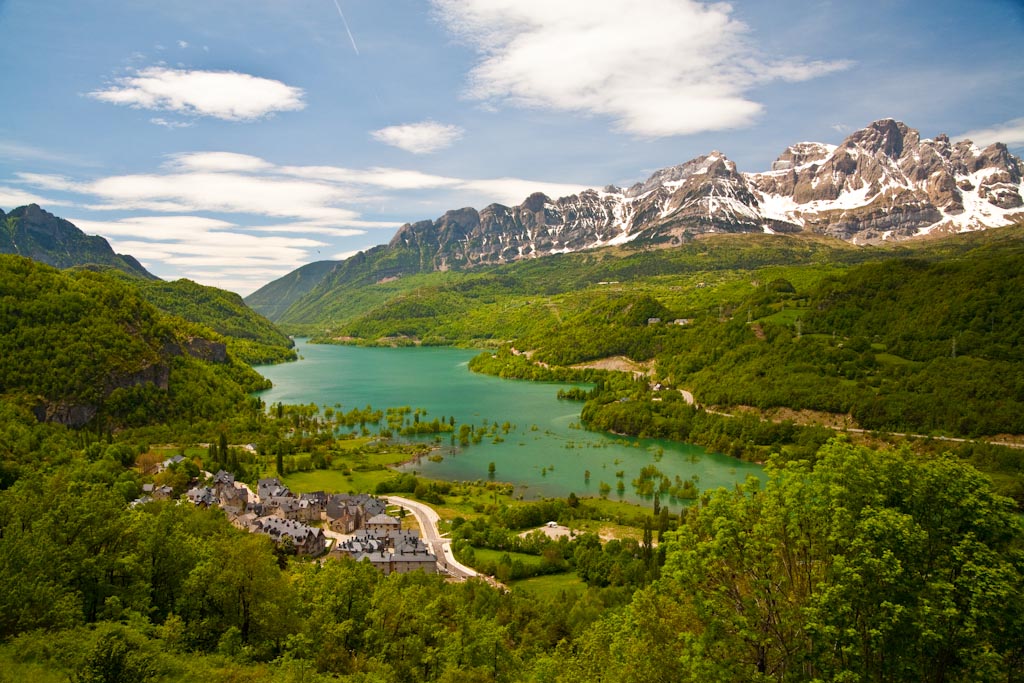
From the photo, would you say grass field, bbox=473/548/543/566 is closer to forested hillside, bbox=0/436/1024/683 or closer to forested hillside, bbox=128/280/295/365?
forested hillside, bbox=0/436/1024/683

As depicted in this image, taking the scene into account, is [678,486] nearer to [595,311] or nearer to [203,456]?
[203,456]

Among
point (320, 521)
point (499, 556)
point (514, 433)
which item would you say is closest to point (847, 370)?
point (514, 433)

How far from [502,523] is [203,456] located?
36216 millimetres

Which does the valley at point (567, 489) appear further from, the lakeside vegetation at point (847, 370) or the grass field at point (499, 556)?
the lakeside vegetation at point (847, 370)

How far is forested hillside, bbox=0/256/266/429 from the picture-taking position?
65062mm

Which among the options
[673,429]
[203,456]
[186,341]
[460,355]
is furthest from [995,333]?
[460,355]

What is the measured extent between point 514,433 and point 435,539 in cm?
3865

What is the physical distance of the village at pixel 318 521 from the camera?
36531mm

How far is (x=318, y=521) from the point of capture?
151 ft

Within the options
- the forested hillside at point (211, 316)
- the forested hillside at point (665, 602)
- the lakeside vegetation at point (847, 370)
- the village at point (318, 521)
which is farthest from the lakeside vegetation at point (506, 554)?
the forested hillside at point (211, 316)

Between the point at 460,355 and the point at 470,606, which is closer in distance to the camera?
the point at 470,606

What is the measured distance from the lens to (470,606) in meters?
27.3

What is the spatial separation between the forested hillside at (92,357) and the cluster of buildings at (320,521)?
87.6 feet

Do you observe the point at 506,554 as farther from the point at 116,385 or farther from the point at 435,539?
the point at 116,385
